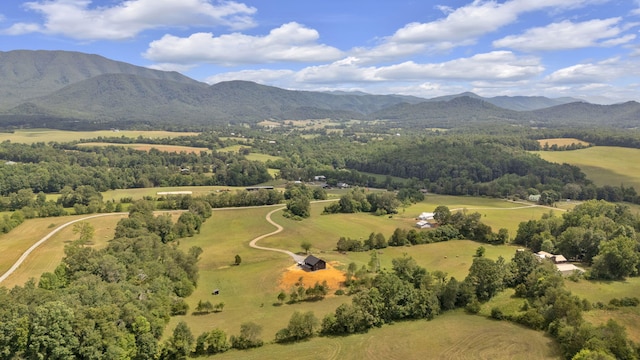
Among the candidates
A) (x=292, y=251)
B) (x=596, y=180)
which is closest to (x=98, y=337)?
(x=292, y=251)

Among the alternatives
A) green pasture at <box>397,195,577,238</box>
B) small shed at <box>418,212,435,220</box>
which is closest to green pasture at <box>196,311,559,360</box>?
green pasture at <box>397,195,577,238</box>

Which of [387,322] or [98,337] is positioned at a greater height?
[98,337]

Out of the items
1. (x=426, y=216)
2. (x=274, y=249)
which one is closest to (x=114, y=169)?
(x=274, y=249)

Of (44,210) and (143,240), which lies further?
(44,210)

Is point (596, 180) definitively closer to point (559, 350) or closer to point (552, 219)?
point (552, 219)

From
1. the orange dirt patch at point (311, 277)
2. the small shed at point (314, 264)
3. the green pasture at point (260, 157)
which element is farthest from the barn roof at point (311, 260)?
the green pasture at point (260, 157)

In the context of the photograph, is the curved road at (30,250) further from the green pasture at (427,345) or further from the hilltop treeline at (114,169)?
the hilltop treeline at (114,169)

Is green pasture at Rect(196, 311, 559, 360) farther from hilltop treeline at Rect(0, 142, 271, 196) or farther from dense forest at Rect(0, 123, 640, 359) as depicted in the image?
hilltop treeline at Rect(0, 142, 271, 196)
